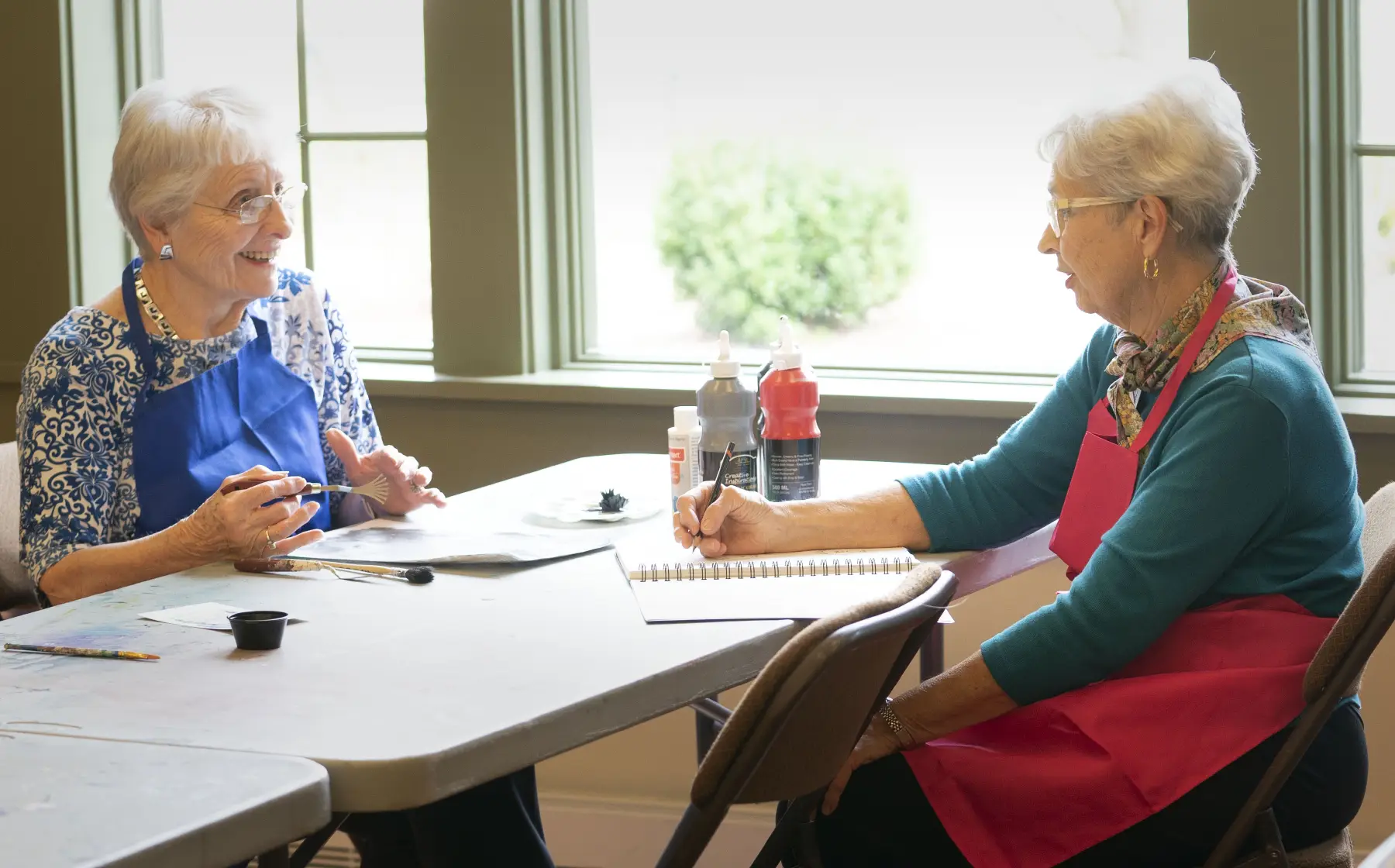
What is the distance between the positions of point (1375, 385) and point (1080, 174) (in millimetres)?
1182

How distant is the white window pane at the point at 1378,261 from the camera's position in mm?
2748

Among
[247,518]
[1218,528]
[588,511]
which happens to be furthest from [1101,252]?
[247,518]

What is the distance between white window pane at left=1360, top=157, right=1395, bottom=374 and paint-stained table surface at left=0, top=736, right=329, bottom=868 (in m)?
2.34

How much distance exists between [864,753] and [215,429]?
1156 mm

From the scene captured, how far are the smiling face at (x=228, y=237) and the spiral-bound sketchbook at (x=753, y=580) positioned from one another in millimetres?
813

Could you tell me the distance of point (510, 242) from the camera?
3.23 m

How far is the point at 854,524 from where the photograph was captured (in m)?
2.05

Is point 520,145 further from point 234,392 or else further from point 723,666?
point 723,666

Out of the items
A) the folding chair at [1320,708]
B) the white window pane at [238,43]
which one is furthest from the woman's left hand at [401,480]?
the white window pane at [238,43]

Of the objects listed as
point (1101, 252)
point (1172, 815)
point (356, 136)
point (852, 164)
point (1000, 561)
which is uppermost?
point (356, 136)

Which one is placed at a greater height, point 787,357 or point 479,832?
point 787,357

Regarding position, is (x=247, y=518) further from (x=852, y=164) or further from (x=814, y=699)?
(x=852, y=164)

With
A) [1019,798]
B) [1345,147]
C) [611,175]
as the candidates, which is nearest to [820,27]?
[611,175]

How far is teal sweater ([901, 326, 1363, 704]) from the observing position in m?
1.67
